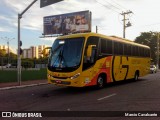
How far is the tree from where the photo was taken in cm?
9619

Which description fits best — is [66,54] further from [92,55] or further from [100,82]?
[100,82]

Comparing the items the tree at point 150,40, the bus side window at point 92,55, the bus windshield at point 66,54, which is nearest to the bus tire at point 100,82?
the bus side window at point 92,55

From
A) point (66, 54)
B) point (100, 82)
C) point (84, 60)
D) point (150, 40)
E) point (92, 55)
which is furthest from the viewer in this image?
point (150, 40)

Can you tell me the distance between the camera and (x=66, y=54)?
1542 centimetres

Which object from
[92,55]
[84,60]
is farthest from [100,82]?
[84,60]

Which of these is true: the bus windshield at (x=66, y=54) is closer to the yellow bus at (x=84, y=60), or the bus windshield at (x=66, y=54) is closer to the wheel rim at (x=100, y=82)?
the yellow bus at (x=84, y=60)

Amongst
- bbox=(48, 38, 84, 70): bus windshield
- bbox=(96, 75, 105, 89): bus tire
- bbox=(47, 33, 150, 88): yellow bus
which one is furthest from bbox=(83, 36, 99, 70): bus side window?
bbox=(96, 75, 105, 89): bus tire

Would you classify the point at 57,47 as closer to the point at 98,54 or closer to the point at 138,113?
the point at 98,54

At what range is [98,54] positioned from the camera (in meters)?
16.8

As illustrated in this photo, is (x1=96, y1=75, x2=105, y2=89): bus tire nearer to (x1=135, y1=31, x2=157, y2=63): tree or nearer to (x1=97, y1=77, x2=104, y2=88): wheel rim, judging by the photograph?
(x1=97, y1=77, x2=104, y2=88): wheel rim

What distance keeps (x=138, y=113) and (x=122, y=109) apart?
0.82 metres

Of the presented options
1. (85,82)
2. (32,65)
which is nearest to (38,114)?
(85,82)

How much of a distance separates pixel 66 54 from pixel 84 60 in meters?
1.08

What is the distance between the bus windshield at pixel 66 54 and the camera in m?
15.1
